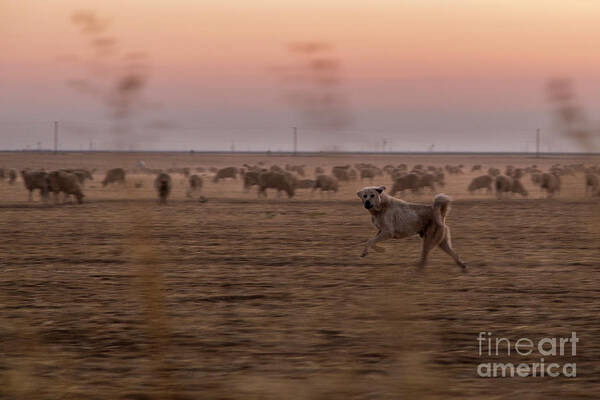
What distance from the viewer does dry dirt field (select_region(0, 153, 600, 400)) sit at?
441cm

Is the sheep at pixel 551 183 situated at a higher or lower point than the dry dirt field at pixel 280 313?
higher

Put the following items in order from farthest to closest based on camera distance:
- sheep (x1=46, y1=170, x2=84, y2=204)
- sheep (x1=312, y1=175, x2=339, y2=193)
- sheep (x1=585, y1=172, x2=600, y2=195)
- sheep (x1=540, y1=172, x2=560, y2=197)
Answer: sheep (x1=312, y1=175, x2=339, y2=193) → sheep (x1=540, y1=172, x2=560, y2=197) → sheep (x1=46, y1=170, x2=84, y2=204) → sheep (x1=585, y1=172, x2=600, y2=195)

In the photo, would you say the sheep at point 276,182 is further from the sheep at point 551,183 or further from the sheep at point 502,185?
the sheep at point 551,183

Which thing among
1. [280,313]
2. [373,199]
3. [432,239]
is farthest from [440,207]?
[280,313]

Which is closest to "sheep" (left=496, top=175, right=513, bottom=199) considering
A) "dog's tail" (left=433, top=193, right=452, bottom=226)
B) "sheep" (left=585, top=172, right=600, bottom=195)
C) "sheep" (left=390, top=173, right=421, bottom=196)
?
"sheep" (left=390, top=173, right=421, bottom=196)

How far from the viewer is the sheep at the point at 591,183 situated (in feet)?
11.8

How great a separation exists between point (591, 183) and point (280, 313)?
5.16m

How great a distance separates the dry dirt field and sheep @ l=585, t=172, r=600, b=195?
0.05 meters

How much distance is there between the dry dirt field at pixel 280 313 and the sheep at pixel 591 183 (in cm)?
5

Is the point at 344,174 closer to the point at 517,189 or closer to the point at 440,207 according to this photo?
the point at 440,207

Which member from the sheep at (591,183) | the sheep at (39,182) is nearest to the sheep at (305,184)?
the sheep at (39,182)

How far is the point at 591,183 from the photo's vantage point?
3848 mm

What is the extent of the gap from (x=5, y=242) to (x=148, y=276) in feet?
46.6

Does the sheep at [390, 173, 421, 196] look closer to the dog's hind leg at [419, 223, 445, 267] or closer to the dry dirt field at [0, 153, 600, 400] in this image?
the dry dirt field at [0, 153, 600, 400]
